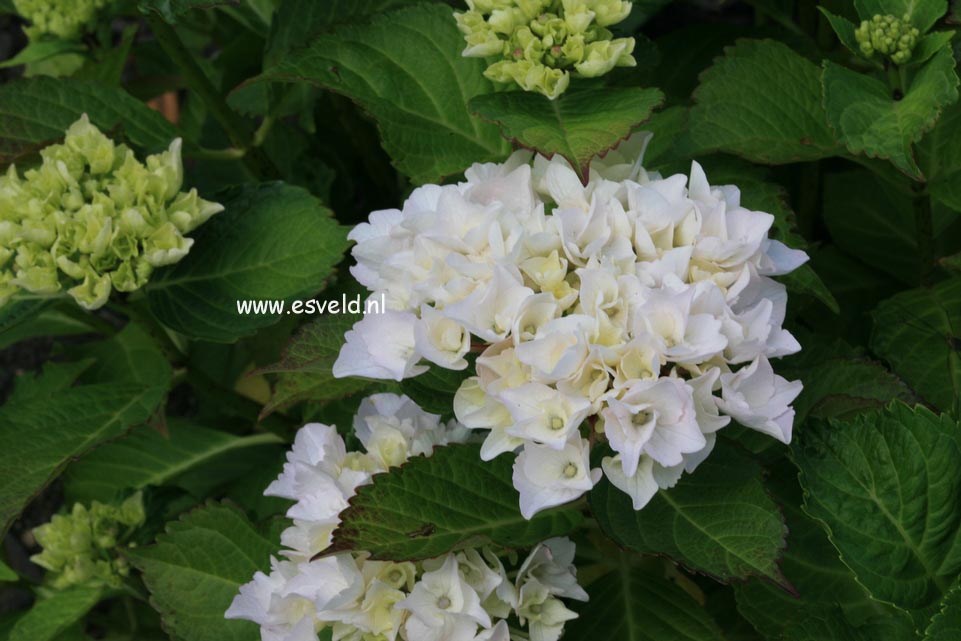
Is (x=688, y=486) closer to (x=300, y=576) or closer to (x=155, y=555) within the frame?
(x=300, y=576)

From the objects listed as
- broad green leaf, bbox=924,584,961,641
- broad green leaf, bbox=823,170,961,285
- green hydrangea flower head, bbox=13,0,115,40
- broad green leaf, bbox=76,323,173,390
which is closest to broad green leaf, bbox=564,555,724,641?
broad green leaf, bbox=924,584,961,641

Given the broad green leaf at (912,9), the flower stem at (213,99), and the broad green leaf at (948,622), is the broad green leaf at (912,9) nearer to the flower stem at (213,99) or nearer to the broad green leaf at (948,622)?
the broad green leaf at (948,622)

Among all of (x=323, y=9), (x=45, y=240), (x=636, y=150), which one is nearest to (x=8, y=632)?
(x=45, y=240)

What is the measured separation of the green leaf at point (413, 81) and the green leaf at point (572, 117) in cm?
13

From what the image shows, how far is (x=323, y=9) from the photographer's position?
1433 mm

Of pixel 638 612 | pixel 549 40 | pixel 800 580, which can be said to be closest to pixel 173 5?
pixel 549 40

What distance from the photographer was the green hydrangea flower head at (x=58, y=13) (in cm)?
146

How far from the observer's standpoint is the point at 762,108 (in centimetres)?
119

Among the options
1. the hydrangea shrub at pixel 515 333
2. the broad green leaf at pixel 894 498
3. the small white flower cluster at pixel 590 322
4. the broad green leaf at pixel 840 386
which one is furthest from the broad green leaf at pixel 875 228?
the small white flower cluster at pixel 590 322

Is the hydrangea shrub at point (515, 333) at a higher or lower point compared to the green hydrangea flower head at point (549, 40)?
lower

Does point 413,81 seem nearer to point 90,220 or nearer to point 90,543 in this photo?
point 90,220

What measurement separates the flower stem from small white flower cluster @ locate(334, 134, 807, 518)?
22.1 inches

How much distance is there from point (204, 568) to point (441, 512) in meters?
0.41

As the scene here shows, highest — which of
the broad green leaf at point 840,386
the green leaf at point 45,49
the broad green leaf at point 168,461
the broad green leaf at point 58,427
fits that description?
the green leaf at point 45,49
